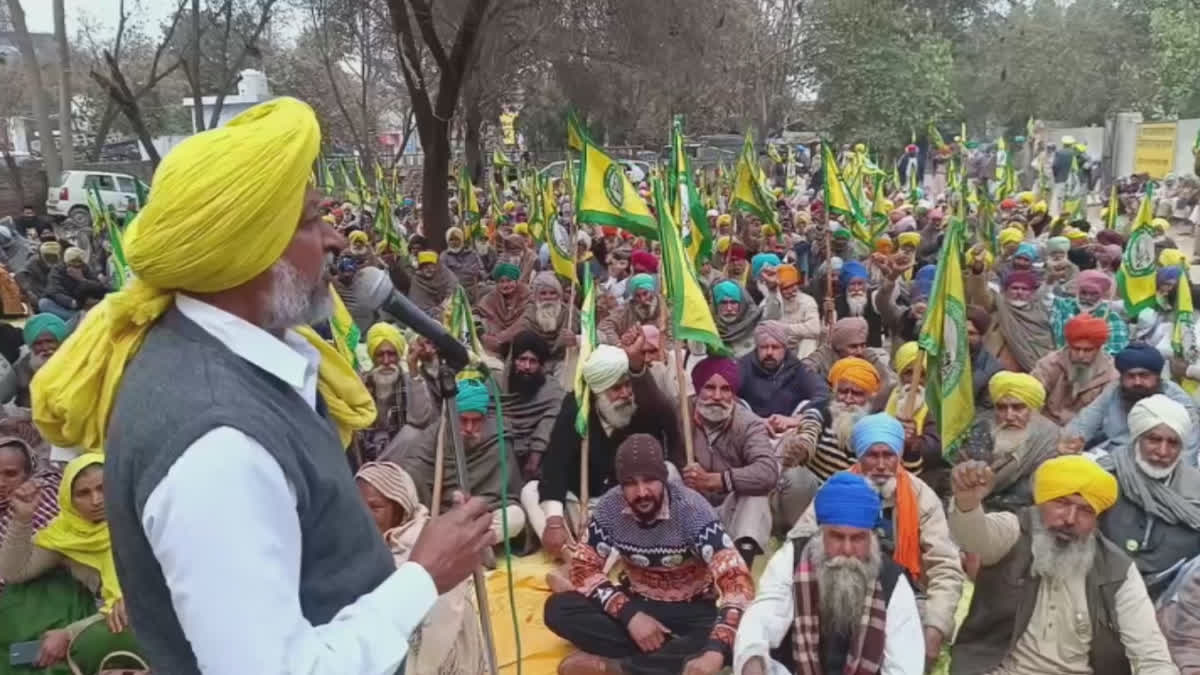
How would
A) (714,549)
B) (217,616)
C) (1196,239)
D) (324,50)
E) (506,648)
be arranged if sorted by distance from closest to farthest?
1. (217,616)
2. (714,549)
3. (506,648)
4. (1196,239)
5. (324,50)

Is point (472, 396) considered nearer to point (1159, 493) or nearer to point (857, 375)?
point (857, 375)

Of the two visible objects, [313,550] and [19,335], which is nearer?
[313,550]

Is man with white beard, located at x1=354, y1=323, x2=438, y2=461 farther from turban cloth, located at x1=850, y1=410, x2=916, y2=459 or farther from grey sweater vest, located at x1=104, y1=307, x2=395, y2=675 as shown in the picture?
grey sweater vest, located at x1=104, y1=307, x2=395, y2=675

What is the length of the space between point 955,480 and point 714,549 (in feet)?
2.84

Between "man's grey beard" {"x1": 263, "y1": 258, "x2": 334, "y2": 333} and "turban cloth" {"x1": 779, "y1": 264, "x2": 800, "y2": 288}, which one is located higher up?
"man's grey beard" {"x1": 263, "y1": 258, "x2": 334, "y2": 333}

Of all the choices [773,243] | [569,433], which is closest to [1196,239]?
[773,243]

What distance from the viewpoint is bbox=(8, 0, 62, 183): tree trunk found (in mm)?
17125

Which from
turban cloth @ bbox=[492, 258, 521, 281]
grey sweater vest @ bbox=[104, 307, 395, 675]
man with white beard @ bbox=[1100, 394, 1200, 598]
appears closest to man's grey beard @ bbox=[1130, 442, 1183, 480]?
man with white beard @ bbox=[1100, 394, 1200, 598]

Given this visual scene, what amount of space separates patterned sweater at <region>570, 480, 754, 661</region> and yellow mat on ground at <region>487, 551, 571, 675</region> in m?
0.47

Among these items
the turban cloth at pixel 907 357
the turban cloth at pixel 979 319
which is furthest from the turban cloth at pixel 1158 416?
the turban cloth at pixel 979 319

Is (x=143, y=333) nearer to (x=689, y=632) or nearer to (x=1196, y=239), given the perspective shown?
(x=689, y=632)

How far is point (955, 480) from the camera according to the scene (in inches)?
141

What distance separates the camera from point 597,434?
16.3 ft

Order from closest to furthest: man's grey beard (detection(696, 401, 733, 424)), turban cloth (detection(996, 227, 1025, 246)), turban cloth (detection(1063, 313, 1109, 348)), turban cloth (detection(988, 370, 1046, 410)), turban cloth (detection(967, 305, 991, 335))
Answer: turban cloth (detection(988, 370, 1046, 410)) < man's grey beard (detection(696, 401, 733, 424)) < turban cloth (detection(1063, 313, 1109, 348)) < turban cloth (detection(967, 305, 991, 335)) < turban cloth (detection(996, 227, 1025, 246))
